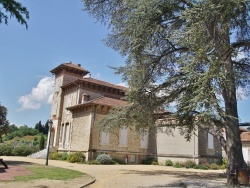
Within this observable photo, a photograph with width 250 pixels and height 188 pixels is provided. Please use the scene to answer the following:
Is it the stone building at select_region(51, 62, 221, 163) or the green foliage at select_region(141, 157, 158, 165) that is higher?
the stone building at select_region(51, 62, 221, 163)

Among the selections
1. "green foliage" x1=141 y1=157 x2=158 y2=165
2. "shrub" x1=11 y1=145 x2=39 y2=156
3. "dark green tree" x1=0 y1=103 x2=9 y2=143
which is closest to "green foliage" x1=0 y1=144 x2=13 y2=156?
"shrub" x1=11 y1=145 x2=39 y2=156

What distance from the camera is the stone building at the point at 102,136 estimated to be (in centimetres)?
2362

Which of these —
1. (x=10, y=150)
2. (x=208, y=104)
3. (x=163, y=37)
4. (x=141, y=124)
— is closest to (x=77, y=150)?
(x=10, y=150)

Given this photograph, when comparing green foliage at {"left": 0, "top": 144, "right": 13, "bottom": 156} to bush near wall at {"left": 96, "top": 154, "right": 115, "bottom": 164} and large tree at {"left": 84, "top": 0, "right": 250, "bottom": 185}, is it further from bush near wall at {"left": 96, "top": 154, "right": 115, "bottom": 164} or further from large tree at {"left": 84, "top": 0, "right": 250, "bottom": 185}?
large tree at {"left": 84, "top": 0, "right": 250, "bottom": 185}

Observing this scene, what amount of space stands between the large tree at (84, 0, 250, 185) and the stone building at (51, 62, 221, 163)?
8.10m

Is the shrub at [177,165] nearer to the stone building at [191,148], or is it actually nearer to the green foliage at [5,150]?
the stone building at [191,148]

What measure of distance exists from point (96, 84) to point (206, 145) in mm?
12513

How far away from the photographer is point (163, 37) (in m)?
11.5

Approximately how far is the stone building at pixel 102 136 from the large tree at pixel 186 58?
26.6 ft

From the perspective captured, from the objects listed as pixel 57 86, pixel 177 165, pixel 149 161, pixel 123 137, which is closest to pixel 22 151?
pixel 57 86

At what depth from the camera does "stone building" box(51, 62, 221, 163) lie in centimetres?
2362

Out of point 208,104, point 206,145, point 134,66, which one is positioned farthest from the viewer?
point 206,145


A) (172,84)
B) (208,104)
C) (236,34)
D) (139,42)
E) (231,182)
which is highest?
(236,34)

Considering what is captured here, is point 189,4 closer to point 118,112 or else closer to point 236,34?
point 236,34
